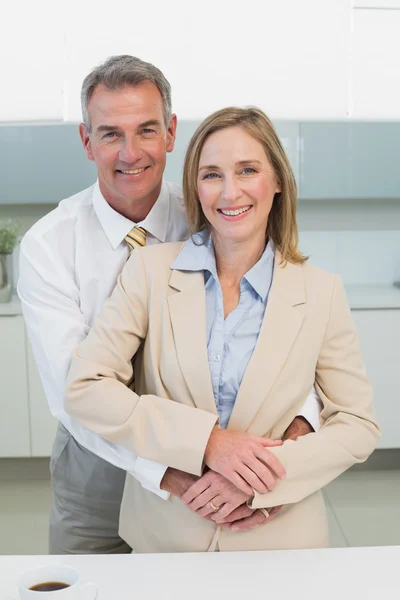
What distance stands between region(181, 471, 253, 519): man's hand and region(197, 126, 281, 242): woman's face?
498 millimetres

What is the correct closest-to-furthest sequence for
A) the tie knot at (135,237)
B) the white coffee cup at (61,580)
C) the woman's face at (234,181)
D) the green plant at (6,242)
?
the white coffee cup at (61,580), the woman's face at (234,181), the tie knot at (135,237), the green plant at (6,242)

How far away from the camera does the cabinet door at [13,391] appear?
3557 mm

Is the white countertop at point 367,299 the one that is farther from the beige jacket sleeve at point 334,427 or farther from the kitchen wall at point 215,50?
the beige jacket sleeve at point 334,427

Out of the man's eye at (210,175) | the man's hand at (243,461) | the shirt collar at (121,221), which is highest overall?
the man's eye at (210,175)

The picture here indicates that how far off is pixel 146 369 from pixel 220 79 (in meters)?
2.28

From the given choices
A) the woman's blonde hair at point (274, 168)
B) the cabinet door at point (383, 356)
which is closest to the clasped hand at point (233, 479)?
the woman's blonde hair at point (274, 168)

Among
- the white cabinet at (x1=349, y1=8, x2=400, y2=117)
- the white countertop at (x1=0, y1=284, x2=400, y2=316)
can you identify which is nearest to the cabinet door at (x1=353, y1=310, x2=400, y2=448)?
the white countertop at (x1=0, y1=284, x2=400, y2=316)

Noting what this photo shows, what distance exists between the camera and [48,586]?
44.9 inches

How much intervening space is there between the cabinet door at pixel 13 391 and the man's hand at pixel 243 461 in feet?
7.51

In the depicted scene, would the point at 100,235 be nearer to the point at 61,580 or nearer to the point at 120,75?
the point at 120,75

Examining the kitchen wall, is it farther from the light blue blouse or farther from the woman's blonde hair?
the light blue blouse

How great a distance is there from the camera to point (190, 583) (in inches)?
49.8

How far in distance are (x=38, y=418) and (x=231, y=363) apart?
2339 millimetres

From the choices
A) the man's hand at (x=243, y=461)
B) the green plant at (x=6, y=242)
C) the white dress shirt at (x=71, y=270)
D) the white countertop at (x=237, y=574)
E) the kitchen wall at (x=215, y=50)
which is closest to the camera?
the white countertop at (x=237, y=574)
